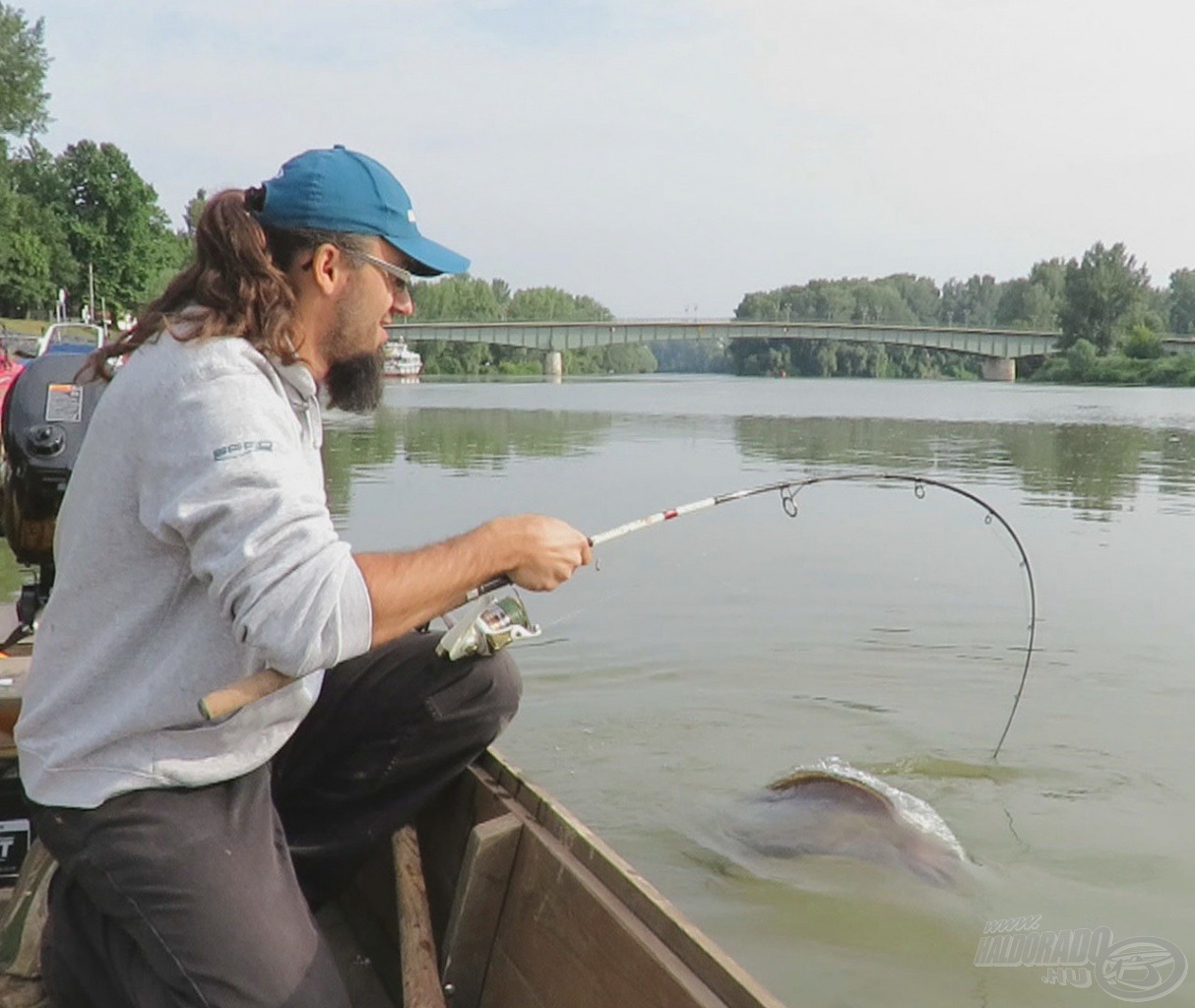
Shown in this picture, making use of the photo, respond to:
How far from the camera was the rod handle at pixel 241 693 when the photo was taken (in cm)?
210

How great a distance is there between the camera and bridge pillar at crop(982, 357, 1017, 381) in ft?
252

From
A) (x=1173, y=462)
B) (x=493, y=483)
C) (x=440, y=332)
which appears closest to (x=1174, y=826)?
(x=493, y=483)

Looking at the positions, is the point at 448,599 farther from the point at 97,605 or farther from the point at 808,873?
the point at 808,873

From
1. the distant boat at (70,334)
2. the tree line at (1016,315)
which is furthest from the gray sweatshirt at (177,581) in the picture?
the tree line at (1016,315)

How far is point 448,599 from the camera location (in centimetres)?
237

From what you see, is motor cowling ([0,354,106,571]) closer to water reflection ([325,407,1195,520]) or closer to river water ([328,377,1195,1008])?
river water ([328,377,1195,1008])

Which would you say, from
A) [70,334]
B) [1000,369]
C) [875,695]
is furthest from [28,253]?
[875,695]

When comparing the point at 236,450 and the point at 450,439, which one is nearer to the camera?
the point at 236,450

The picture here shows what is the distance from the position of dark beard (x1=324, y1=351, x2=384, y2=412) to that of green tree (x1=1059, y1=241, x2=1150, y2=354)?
271ft

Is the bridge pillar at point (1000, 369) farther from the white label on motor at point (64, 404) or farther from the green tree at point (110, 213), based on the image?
the white label on motor at point (64, 404)

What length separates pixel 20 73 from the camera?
50375 mm

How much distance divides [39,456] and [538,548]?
85.0 inches

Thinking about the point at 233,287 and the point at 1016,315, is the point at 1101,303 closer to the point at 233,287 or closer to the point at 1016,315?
the point at 1016,315

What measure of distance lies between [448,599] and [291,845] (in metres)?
0.99
